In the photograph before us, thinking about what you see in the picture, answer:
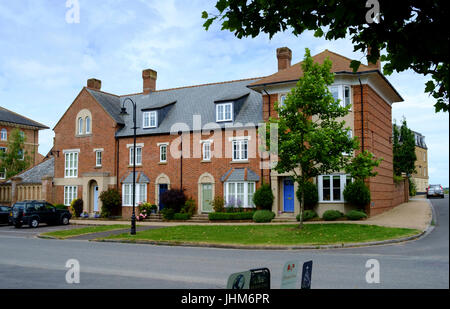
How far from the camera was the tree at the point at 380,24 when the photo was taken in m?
3.93

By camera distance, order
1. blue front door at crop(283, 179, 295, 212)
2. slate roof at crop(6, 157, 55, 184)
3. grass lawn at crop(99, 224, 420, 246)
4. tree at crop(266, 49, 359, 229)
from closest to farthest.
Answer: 1. grass lawn at crop(99, 224, 420, 246)
2. tree at crop(266, 49, 359, 229)
3. blue front door at crop(283, 179, 295, 212)
4. slate roof at crop(6, 157, 55, 184)

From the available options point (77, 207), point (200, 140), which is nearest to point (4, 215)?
point (77, 207)

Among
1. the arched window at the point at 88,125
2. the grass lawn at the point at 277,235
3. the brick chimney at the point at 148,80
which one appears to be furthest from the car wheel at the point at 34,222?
the brick chimney at the point at 148,80

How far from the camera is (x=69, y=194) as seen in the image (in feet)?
125

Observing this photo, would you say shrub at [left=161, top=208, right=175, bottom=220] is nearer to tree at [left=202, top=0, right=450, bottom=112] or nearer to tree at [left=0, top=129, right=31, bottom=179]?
tree at [left=0, top=129, right=31, bottom=179]

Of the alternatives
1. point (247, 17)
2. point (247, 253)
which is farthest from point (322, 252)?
point (247, 17)

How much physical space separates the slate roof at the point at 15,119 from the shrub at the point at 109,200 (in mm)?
24965

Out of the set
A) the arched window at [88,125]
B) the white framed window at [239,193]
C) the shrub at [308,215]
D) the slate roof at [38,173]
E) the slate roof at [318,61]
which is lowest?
the shrub at [308,215]

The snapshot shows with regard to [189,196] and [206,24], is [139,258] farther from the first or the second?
[189,196]

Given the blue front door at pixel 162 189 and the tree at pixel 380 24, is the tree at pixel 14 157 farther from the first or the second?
the tree at pixel 380 24

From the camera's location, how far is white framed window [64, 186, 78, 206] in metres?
37.9

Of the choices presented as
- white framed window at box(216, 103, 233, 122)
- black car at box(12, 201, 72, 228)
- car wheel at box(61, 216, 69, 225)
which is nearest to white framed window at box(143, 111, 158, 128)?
white framed window at box(216, 103, 233, 122)

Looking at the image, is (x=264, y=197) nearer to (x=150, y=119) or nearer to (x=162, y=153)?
(x=162, y=153)

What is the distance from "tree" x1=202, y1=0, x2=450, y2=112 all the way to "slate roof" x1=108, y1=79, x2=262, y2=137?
24.2 meters
